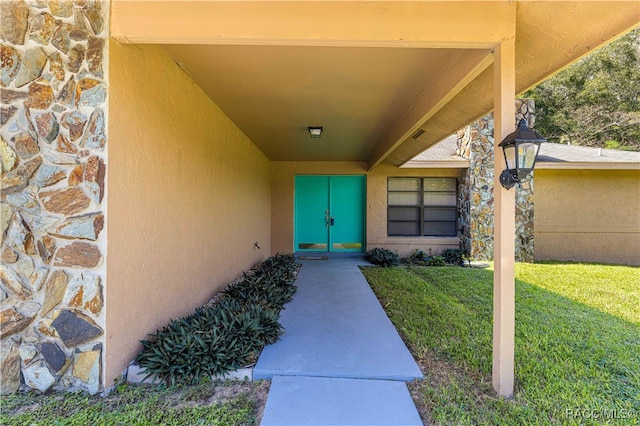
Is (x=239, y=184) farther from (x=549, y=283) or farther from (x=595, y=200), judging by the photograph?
(x=595, y=200)

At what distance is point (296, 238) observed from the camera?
879 cm

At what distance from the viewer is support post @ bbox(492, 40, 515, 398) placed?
2281 mm

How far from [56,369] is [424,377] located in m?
2.87

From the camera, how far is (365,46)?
2328 mm

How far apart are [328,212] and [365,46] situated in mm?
6642

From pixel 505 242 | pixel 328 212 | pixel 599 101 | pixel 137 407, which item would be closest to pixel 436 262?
pixel 328 212

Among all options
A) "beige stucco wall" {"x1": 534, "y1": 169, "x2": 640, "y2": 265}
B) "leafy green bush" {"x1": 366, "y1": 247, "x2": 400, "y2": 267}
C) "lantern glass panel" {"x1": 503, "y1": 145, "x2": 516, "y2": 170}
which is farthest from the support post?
"beige stucco wall" {"x1": 534, "y1": 169, "x2": 640, "y2": 265}

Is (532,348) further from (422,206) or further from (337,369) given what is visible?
(422,206)

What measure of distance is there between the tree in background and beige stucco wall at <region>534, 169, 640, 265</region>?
7.40 m

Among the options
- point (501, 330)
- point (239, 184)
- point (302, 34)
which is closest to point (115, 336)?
point (302, 34)

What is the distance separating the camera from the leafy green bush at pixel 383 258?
748 centimetres

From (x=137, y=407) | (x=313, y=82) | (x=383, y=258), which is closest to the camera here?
(x=137, y=407)

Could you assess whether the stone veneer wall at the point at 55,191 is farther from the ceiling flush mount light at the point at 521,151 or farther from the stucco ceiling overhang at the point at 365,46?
the ceiling flush mount light at the point at 521,151

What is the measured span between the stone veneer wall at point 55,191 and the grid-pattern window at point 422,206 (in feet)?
24.7
